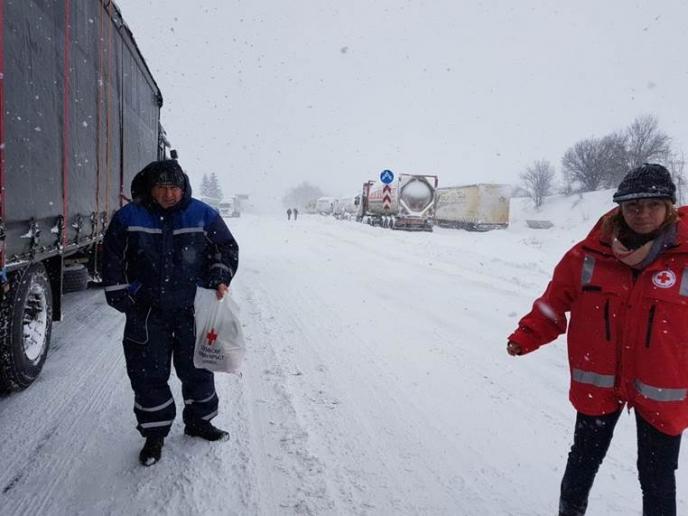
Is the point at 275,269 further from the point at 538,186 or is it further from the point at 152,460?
the point at 538,186

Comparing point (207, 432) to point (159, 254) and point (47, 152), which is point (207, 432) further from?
point (47, 152)

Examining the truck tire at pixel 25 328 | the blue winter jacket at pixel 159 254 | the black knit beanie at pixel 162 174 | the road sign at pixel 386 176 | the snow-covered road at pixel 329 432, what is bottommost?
the snow-covered road at pixel 329 432

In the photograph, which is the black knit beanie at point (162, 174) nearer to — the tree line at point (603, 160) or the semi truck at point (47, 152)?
the semi truck at point (47, 152)

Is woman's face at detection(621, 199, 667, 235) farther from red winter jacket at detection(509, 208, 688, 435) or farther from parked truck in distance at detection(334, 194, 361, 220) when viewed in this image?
parked truck in distance at detection(334, 194, 361, 220)

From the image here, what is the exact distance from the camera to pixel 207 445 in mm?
3152

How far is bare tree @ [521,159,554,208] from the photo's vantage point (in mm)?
55062

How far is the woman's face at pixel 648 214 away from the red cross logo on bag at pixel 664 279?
194mm

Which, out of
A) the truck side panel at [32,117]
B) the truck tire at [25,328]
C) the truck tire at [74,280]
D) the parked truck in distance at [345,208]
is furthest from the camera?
the parked truck in distance at [345,208]

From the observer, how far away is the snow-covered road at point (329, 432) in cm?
265

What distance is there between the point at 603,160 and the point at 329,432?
54537 millimetres

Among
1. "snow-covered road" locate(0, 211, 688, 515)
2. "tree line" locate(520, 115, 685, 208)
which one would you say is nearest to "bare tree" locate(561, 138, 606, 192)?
"tree line" locate(520, 115, 685, 208)

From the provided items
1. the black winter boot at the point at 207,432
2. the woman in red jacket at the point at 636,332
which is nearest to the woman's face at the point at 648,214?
the woman in red jacket at the point at 636,332

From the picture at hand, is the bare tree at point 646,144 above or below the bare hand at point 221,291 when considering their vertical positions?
above

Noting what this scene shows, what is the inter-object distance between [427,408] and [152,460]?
204 cm
